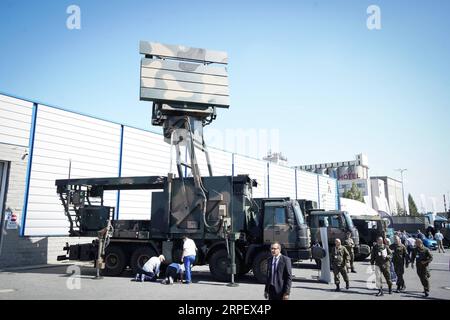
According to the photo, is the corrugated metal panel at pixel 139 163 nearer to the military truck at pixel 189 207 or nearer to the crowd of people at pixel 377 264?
the military truck at pixel 189 207

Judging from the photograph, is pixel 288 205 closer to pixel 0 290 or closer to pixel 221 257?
pixel 221 257

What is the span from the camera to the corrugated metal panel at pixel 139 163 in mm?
19469

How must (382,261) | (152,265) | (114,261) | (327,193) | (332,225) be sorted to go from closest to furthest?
(382,261), (152,265), (114,261), (332,225), (327,193)

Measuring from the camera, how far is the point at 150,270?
36.3ft

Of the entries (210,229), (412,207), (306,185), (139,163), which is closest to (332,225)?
(210,229)

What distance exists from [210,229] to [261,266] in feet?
7.10

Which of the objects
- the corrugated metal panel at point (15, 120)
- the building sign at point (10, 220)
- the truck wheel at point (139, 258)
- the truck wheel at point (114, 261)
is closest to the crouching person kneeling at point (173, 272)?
the truck wheel at point (139, 258)

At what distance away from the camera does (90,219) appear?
13.0m

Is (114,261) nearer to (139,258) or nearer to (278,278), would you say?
(139,258)

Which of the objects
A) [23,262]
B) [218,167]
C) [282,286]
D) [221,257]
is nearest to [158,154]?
[218,167]

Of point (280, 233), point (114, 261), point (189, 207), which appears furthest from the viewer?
point (114, 261)
